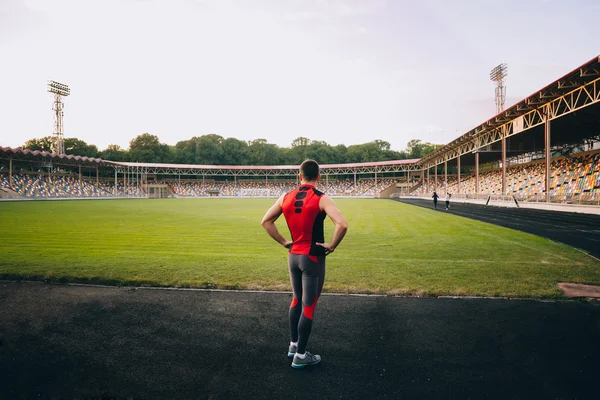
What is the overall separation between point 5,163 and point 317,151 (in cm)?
7439

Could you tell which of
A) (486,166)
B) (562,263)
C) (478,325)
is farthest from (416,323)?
(486,166)

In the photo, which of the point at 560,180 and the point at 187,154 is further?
the point at 187,154

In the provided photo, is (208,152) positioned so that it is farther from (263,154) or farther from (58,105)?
(58,105)

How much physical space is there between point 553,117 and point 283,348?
90.1 feet

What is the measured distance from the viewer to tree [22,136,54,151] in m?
85.8

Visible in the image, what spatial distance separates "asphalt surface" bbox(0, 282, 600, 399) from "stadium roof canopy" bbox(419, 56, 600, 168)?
19887mm

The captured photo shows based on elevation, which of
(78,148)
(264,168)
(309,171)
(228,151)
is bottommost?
(309,171)

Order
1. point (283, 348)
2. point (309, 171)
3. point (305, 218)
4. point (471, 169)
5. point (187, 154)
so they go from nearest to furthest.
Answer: point (305, 218)
point (309, 171)
point (283, 348)
point (471, 169)
point (187, 154)

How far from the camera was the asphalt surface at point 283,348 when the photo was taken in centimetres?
293

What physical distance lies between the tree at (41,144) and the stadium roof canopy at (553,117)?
96435 mm

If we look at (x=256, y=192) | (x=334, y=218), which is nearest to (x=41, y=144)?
(x=256, y=192)

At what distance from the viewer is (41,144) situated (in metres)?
87.3

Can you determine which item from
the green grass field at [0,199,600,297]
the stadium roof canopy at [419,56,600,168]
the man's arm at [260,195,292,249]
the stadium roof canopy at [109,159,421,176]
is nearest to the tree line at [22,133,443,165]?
the stadium roof canopy at [109,159,421,176]

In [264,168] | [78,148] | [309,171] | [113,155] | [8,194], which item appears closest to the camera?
[309,171]
